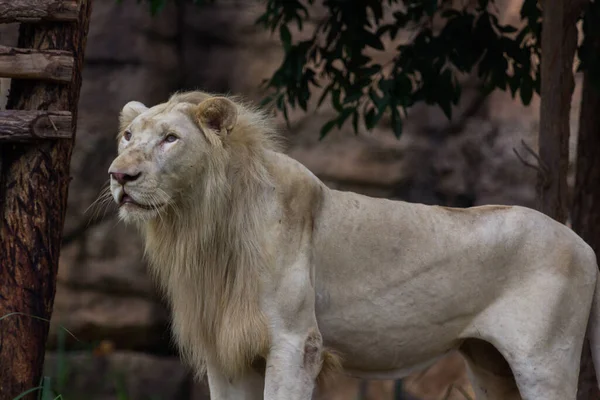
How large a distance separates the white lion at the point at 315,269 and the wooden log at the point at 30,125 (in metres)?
0.35

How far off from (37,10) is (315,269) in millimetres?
1526

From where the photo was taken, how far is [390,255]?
3.97 meters

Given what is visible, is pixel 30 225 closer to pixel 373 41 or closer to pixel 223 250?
pixel 223 250

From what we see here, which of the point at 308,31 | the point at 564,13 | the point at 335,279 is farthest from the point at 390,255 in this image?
the point at 308,31

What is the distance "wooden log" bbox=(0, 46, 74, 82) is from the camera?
3967mm

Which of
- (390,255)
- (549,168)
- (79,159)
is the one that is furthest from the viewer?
(79,159)

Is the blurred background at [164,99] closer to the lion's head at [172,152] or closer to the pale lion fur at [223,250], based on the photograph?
the pale lion fur at [223,250]

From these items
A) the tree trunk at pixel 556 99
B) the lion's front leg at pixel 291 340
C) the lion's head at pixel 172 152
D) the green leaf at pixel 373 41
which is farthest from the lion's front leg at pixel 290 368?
the green leaf at pixel 373 41

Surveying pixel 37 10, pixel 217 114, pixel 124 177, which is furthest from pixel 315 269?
pixel 37 10

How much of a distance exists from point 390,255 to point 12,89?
1.71 meters

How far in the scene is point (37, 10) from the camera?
4016 millimetres

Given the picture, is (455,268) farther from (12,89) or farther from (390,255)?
(12,89)

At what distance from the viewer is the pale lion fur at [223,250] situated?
367cm

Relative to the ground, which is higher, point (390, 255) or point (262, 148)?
point (262, 148)
